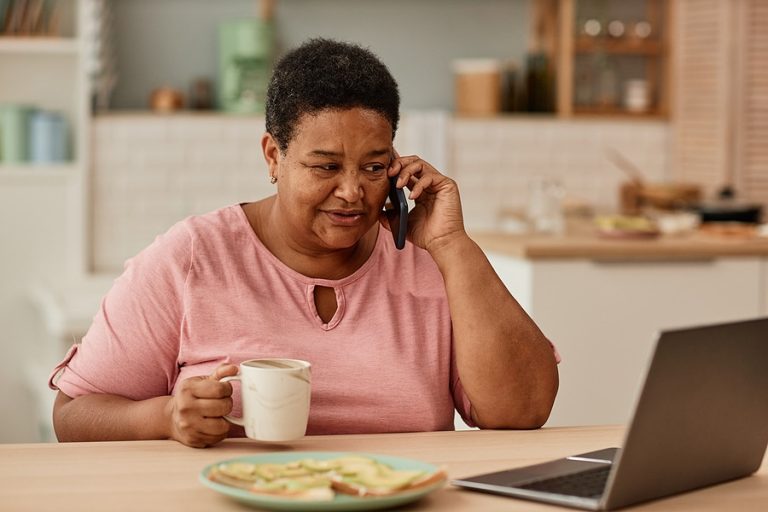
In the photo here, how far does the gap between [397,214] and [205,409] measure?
Result: 1.90ft

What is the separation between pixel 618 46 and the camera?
5484 mm

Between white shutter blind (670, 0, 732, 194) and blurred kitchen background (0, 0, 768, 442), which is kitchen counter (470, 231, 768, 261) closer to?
blurred kitchen background (0, 0, 768, 442)

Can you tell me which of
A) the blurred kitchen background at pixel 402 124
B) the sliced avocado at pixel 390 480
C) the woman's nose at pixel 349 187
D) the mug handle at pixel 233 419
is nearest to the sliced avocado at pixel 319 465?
the sliced avocado at pixel 390 480

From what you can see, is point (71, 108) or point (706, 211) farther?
point (71, 108)

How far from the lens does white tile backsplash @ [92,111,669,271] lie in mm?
5008

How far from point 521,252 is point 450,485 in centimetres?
230

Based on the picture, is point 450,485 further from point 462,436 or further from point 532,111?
point 532,111

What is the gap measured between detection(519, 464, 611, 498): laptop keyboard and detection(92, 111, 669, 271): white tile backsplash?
378cm

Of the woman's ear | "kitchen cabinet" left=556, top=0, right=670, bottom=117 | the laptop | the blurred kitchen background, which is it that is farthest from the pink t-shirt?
"kitchen cabinet" left=556, top=0, right=670, bottom=117

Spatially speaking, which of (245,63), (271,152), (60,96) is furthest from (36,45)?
(271,152)

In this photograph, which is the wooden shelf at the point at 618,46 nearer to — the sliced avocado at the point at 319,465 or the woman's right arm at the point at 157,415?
the woman's right arm at the point at 157,415

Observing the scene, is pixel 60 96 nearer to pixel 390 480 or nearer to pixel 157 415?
pixel 157 415

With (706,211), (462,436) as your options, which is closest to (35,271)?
(706,211)

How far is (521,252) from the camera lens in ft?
12.0
